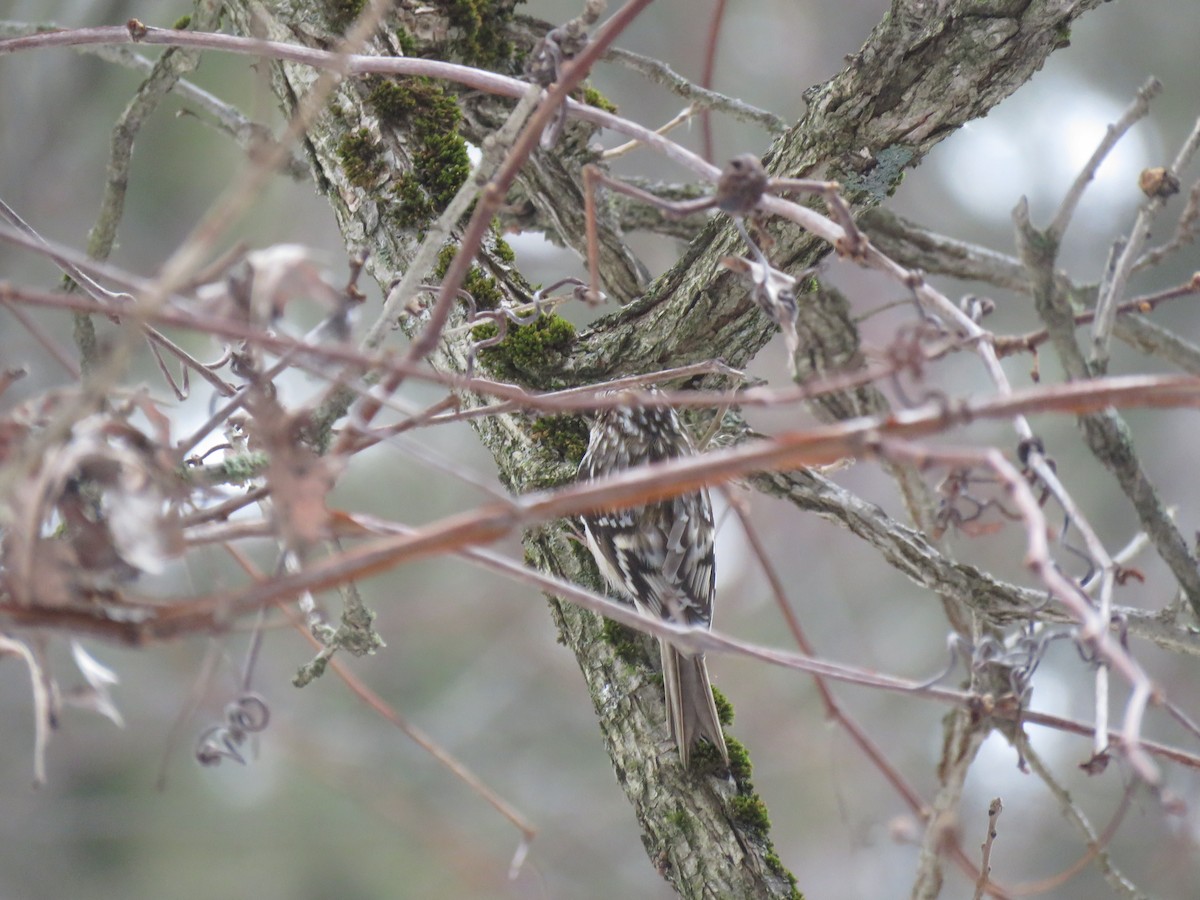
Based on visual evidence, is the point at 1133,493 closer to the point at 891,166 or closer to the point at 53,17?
the point at 891,166

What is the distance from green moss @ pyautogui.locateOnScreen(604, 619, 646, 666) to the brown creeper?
0.25 metres

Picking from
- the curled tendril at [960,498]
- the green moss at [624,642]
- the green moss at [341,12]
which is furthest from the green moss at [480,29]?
the curled tendril at [960,498]

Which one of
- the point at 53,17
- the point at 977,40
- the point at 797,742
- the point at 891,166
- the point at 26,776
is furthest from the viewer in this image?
the point at 797,742

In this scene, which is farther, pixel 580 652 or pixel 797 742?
pixel 797 742

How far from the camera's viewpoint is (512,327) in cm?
210

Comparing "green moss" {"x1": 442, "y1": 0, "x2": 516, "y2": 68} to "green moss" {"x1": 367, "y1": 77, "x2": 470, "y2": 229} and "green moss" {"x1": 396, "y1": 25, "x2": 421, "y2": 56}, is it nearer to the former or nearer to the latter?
"green moss" {"x1": 396, "y1": 25, "x2": 421, "y2": 56}

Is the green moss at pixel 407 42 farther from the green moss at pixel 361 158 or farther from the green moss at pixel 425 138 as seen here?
the green moss at pixel 361 158

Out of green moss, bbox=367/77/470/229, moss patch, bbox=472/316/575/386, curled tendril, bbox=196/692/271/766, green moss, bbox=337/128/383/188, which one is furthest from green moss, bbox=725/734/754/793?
green moss, bbox=337/128/383/188

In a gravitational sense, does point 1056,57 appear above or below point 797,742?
above

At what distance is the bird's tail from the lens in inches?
75.6

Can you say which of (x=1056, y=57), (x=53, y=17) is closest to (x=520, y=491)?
(x=53, y=17)

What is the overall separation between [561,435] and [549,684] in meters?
8.54

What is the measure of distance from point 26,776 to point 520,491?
26.9ft

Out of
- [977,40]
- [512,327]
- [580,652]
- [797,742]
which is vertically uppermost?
[797,742]
